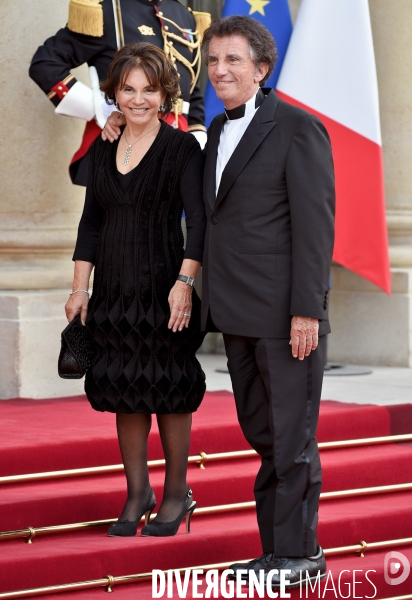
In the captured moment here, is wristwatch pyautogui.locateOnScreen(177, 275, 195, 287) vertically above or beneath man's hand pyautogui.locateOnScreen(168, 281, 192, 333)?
above

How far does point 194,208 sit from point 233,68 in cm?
48

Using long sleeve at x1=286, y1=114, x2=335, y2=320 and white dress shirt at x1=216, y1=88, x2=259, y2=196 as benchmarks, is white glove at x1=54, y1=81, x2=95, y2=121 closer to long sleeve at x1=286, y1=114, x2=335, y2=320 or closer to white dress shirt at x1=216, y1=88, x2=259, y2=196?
white dress shirt at x1=216, y1=88, x2=259, y2=196

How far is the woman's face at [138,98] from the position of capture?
3.54 metres

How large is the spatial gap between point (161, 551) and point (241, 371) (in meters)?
0.65

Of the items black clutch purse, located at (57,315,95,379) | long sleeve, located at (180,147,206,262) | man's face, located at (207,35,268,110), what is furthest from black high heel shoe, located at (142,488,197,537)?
man's face, located at (207,35,268,110)

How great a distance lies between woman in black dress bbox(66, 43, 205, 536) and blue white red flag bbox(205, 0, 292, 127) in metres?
2.49

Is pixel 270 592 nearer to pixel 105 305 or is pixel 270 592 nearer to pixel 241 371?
pixel 241 371

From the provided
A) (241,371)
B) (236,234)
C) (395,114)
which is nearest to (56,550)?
(241,371)

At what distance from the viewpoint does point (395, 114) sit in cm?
674

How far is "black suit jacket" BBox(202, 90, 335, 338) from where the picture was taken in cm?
321

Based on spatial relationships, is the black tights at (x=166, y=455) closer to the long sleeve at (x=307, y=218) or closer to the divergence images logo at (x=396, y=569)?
the long sleeve at (x=307, y=218)

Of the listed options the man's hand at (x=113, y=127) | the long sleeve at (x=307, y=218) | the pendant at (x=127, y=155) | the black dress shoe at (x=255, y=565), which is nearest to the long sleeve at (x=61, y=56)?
the man's hand at (x=113, y=127)

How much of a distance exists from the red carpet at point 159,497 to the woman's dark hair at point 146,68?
1355 mm

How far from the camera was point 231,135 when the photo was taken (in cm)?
337
